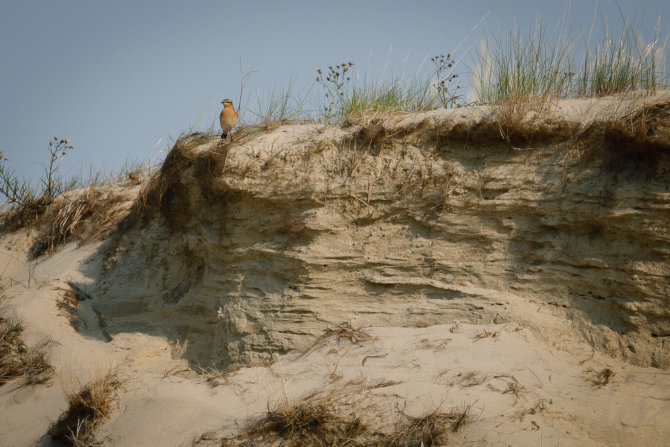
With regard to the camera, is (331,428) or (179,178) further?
(179,178)

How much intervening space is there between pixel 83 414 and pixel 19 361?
142 cm

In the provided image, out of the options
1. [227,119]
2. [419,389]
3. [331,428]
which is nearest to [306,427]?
[331,428]

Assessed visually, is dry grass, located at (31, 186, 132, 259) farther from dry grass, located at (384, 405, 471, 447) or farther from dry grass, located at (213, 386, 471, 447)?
dry grass, located at (384, 405, 471, 447)

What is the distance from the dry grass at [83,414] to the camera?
439cm

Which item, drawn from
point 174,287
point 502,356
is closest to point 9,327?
point 174,287

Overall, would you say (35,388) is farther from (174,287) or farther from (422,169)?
(422,169)

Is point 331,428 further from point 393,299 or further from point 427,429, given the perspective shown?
point 393,299

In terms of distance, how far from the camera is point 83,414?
4.49 m

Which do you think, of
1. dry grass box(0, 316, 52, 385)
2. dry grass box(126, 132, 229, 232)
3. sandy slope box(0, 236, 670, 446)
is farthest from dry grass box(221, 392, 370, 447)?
dry grass box(126, 132, 229, 232)

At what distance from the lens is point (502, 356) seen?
13.4ft

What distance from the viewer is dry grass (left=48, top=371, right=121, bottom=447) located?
14.4 ft

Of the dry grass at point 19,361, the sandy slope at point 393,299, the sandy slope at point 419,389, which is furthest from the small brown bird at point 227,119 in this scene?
the dry grass at point 19,361

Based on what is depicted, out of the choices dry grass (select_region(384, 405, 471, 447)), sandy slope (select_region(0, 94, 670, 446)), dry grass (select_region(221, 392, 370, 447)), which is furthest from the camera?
sandy slope (select_region(0, 94, 670, 446))

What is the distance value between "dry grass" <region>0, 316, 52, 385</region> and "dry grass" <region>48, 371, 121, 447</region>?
868 millimetres
